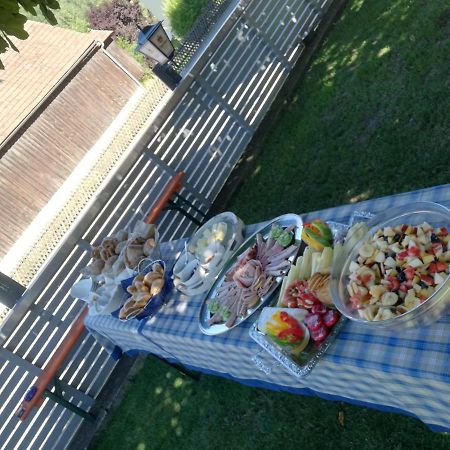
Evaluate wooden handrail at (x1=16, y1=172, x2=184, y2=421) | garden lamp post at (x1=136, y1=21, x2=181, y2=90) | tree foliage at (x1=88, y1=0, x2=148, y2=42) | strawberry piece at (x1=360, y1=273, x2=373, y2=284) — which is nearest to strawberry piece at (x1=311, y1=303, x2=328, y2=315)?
strawberry piece at (x1=360, y1=273, x2=373, y2=284)

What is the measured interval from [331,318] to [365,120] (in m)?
3.52

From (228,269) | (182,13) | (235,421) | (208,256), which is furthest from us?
(182,13)

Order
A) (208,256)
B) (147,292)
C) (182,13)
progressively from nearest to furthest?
(208,256), (147,292), (182,13)

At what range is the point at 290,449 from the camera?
11.4ft

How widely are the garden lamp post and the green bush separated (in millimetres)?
11587

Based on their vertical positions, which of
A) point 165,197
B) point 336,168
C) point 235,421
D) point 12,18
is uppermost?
point 12,18

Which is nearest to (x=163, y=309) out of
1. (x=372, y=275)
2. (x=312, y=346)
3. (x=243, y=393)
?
(x=243, y=393)

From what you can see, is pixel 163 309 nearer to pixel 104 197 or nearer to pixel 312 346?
pixel 312 346

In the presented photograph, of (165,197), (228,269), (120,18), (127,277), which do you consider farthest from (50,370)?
(120,18)

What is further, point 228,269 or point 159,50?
point 159,50

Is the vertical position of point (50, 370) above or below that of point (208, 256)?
below

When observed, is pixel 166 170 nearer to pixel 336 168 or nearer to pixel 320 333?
pixel 336 168

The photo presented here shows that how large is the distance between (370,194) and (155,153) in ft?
8.25

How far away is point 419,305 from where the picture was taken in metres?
1.68
